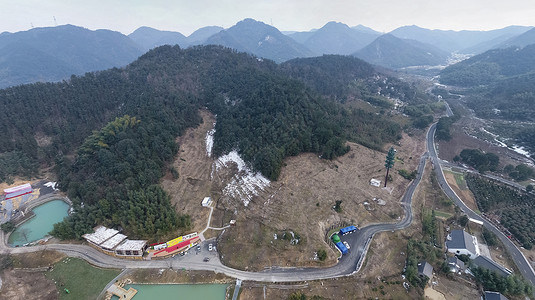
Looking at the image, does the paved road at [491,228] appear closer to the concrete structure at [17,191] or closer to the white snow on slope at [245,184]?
the white snow on slope at [245,184]

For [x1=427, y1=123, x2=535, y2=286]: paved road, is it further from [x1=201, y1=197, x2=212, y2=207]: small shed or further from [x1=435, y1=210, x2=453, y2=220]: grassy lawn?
[x1=201, y1=197, x2=212, y2=207]: small shed

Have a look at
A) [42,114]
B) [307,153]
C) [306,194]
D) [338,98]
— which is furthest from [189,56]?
[306,194]

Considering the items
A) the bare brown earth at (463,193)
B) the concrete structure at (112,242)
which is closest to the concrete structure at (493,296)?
the bare brown earth at (463,193)

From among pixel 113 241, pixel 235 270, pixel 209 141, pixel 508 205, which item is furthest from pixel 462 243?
pixel 209 141

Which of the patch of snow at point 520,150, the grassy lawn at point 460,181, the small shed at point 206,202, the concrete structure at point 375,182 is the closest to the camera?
the small shed at point 206,202

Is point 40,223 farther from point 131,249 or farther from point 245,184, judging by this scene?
point 245,184

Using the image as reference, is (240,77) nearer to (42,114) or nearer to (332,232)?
(42,114)
